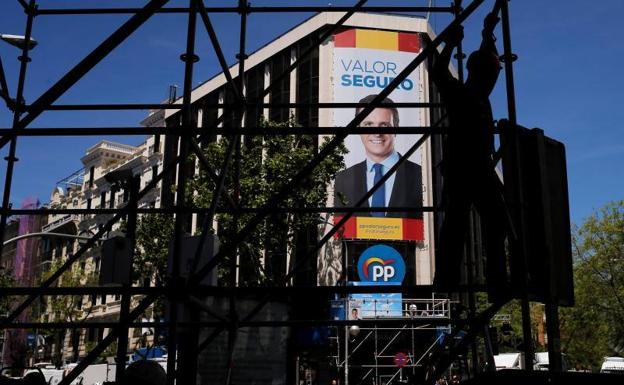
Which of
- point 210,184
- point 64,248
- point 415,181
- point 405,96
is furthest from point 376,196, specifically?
point 64,248

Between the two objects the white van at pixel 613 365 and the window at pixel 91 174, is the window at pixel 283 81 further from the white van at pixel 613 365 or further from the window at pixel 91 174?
the window at pixel 91 174

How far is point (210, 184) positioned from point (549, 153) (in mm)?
22194

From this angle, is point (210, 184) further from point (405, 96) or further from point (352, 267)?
point (405, 96)

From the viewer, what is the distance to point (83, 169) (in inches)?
2458

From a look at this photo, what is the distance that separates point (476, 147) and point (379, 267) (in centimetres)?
3123

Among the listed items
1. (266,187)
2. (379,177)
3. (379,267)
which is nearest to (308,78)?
(379,177)

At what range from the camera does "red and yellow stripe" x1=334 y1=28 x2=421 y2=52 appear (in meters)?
41.4

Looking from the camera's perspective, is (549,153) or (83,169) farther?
(83,169)

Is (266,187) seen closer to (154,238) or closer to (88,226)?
(154,238)

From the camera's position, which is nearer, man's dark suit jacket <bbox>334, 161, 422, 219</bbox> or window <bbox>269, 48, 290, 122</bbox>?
man's dark suit jacket <bbox>334, 161, 422, 219</bbox>

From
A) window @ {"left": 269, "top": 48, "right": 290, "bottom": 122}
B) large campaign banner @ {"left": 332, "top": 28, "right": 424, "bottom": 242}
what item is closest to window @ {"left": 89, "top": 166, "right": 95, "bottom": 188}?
window @ {"left": 269, "top": 48, "right": 290, "bottom": 122}

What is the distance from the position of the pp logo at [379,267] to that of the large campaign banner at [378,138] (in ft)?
9.39

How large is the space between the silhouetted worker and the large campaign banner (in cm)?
3254

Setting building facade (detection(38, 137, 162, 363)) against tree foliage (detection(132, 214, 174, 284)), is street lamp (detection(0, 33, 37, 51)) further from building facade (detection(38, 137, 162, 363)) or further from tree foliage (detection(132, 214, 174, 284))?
building facade (detection(38, 137, 162, 363))
